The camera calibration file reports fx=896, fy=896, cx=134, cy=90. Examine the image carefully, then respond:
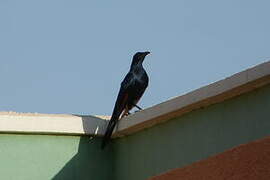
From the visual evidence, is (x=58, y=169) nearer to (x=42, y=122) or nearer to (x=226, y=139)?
(x=42, y=122)

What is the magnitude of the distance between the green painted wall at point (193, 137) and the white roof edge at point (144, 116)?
52 millimetres

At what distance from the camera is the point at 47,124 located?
630 centimetres

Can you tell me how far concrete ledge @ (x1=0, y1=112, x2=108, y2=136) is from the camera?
6.14 metres

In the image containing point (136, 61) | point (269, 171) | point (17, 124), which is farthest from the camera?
point (136, 61)

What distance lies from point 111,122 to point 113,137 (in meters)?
0.14

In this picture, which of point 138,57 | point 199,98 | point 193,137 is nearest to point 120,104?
point 138,57

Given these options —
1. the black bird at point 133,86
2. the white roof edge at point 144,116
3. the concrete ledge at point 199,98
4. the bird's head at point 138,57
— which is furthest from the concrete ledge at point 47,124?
the bird's head at point 138,57

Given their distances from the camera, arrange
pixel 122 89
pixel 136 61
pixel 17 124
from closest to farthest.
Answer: pixel 17 124 < pixel 122 89 < pixel 136 61

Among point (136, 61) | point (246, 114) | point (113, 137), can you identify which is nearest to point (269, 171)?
point (246, 114)

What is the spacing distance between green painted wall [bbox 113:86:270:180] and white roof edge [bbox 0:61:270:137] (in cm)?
5

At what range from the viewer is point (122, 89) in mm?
8781

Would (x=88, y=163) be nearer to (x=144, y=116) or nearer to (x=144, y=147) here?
(x=144, y=147)

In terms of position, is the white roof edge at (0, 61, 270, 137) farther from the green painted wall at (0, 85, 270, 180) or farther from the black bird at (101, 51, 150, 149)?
the black bird at (101, 51, 150, 149)

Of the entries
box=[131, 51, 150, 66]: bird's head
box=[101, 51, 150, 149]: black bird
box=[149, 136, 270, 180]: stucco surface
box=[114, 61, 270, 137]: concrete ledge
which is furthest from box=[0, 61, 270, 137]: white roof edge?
box=[131, 51, 150, 66]: bird's head
